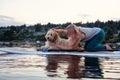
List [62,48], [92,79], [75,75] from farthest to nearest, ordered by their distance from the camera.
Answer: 1. [62,48]
2. [75,75]
3. [92,79]

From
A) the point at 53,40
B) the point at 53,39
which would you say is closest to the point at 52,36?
the point at 53,39

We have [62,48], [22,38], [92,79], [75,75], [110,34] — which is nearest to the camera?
[92,79]

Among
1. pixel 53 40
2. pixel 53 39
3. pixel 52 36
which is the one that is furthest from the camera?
pixel 53 40

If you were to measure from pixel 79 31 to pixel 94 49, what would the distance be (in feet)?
6.30

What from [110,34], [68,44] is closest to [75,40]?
[68,44]

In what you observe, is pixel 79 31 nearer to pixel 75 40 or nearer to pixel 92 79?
pixel 75 40

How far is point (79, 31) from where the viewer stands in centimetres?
3594

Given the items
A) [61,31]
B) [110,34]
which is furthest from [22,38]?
[61,31]

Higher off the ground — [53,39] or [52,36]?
[52,36]

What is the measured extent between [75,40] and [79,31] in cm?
87

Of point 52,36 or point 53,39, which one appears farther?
point 53,39

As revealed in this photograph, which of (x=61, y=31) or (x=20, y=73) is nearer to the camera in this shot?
(x=20, y=73)

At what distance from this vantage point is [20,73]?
16.0 m

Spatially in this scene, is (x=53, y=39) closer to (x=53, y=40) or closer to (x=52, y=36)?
(x=53, y=40)
